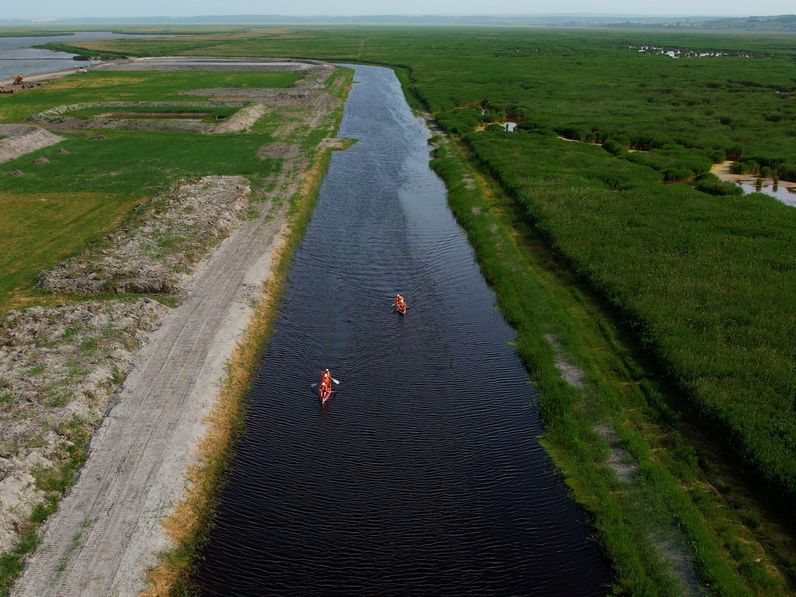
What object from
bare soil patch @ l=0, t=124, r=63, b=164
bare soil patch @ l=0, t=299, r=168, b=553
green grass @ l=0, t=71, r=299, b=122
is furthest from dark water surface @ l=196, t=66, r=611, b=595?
green grass @ l=0, t=71, r=299, b=122

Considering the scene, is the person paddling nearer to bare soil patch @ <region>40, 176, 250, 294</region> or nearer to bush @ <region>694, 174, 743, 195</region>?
bare soil patch @ <region>40, 176, 250, 294</region>

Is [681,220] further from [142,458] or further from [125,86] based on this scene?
[125,86]

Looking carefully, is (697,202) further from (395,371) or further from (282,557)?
(282,557)

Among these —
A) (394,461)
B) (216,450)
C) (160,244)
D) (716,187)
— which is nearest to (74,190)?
(160,244)

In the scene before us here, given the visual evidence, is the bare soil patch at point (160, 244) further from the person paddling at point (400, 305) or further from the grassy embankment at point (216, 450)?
the person paddling at point (400, 305)

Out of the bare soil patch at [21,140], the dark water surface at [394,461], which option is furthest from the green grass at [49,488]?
the bare soil patch at [21,140]
